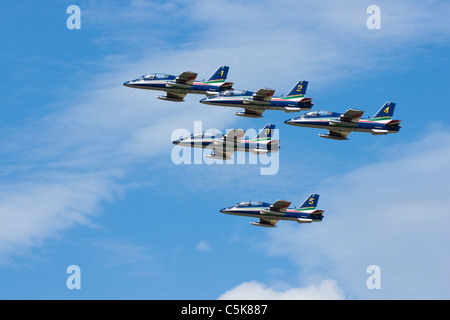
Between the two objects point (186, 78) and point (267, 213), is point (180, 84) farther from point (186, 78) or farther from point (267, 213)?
point (267, 213)

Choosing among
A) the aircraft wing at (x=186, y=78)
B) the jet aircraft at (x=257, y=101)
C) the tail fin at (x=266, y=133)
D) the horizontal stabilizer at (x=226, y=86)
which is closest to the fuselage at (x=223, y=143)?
the tail fin at (x=266, y=133)

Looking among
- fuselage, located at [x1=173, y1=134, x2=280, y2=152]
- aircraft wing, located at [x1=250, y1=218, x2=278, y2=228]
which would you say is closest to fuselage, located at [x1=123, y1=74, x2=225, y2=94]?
fuselage, located at [x1=173, y1=134, x2=280, y2=152]

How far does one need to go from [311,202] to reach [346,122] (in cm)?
1623

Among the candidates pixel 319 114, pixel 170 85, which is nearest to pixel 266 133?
pixel 319 114

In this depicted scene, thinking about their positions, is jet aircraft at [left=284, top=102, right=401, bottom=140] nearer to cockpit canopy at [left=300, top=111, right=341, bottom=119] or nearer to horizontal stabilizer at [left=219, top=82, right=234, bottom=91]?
cockpit canopy at [left=300, top=111, right=341, bottom=119]

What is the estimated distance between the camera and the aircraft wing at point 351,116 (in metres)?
159

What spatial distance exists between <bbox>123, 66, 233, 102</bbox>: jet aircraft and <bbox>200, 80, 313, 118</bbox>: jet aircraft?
4.64ft

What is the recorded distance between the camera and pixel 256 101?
158m

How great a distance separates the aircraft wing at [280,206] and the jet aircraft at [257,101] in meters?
15.0

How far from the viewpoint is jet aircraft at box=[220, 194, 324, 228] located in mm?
163500

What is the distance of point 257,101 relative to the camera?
158 metres
